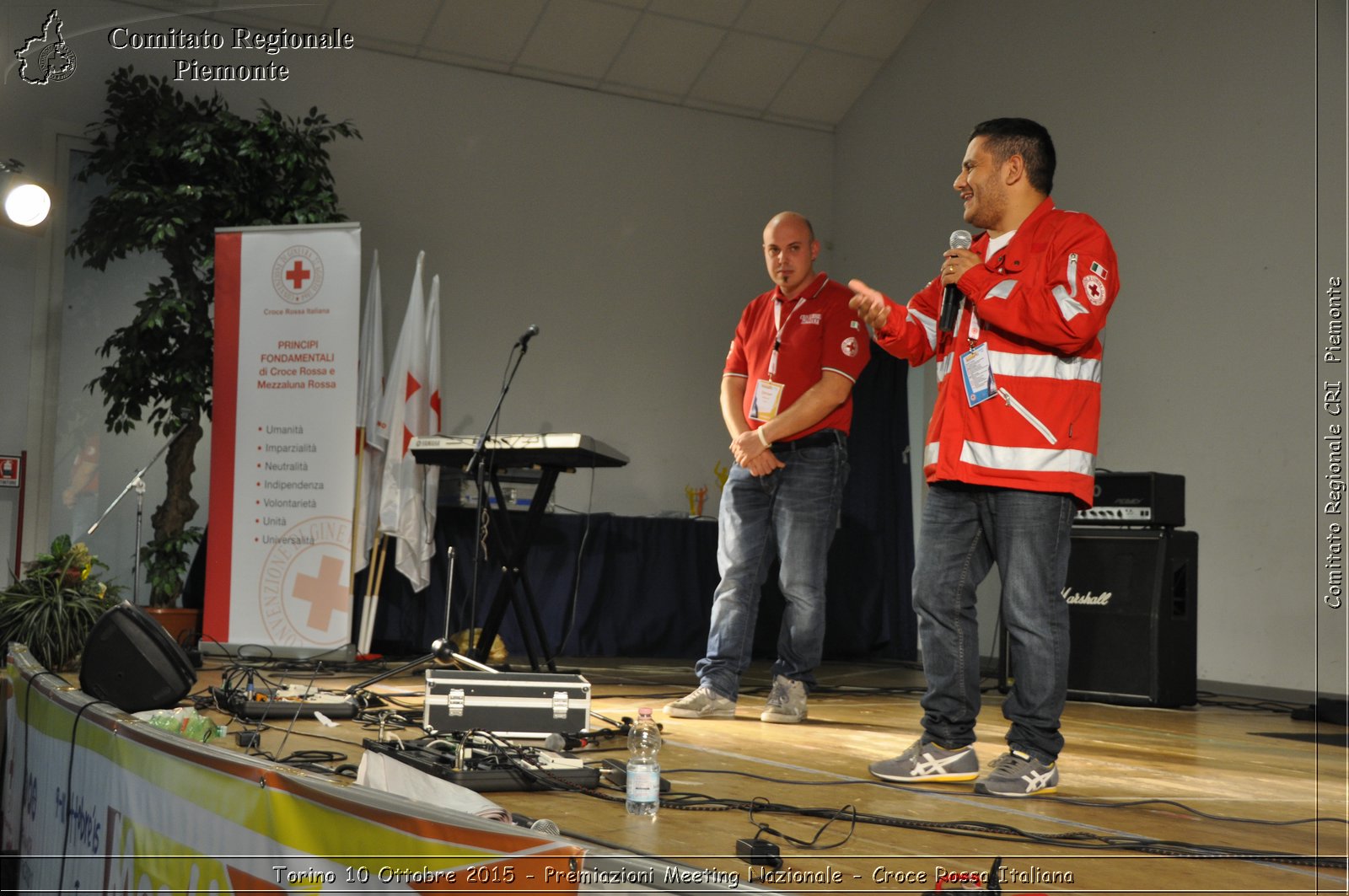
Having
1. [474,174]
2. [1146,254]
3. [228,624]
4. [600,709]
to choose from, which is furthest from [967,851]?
[474,174]

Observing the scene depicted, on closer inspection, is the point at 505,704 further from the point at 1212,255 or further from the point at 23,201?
the point at 1212,255

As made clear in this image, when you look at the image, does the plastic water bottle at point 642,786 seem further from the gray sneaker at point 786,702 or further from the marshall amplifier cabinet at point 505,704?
the gray sneaker at point 786,702

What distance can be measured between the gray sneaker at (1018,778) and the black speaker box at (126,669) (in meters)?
1.85

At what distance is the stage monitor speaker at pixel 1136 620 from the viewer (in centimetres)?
445

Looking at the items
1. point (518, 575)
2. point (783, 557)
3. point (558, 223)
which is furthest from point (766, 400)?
point (558, 223)

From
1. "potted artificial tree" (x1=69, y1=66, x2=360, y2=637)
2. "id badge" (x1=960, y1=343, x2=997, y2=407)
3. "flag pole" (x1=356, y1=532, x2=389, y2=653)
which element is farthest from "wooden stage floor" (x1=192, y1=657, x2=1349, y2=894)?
"potted artificial tree" (x1=69, y1=66, x2=360, y2=637)

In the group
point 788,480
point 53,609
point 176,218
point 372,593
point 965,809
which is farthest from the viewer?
point 372,593

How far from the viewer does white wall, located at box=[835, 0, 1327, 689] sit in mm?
5066

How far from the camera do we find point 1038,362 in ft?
7.72

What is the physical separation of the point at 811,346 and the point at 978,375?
1.36m

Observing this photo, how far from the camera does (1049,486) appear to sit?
2311 mm

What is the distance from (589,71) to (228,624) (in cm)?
433

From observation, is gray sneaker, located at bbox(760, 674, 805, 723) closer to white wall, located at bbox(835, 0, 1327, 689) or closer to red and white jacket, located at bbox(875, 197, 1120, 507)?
red and white jacket, located at bbox(875, 197, 1120, 507)

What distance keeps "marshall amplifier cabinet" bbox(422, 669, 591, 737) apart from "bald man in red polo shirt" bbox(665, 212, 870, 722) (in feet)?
2.76
